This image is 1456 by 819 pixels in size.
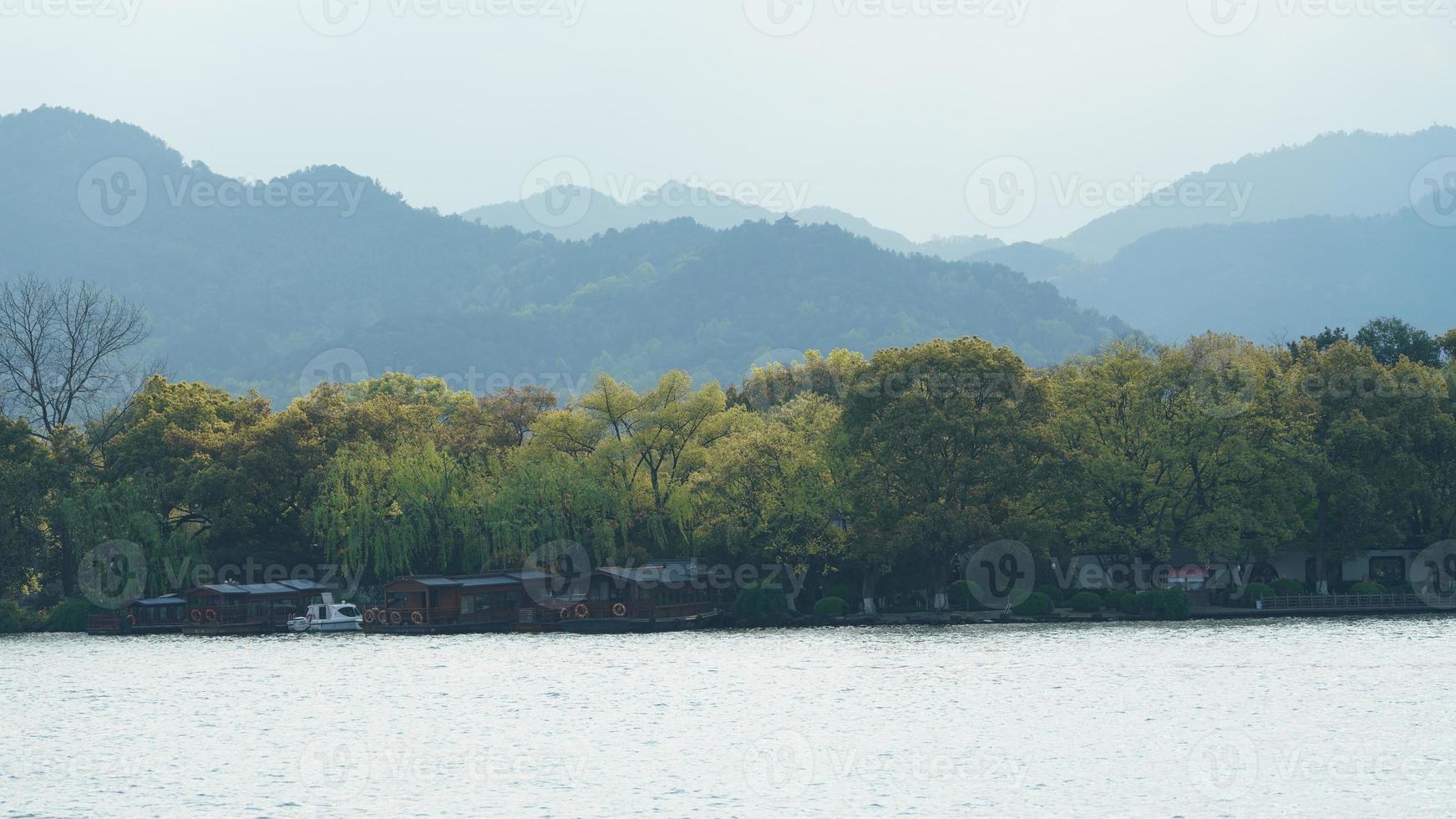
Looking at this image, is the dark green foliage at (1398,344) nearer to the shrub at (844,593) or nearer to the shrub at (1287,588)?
the shrub at (1287,588)

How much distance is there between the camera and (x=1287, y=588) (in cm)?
7862

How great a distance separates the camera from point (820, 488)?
7662 centimetres

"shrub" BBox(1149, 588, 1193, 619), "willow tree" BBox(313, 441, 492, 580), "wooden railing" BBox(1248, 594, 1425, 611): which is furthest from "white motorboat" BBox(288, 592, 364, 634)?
"wooden railing" BBox(1248, 594, 1425, 611)

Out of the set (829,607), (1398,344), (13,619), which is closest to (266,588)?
(13,619)

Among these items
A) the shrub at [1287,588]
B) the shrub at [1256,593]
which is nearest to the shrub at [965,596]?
the shrub at [1256,593]

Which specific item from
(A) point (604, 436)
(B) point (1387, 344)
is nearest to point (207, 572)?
(A) point (604, 436)

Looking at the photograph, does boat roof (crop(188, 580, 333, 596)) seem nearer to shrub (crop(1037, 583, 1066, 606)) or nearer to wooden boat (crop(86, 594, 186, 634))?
wooden boat (crop(86, 594, 186, 634))

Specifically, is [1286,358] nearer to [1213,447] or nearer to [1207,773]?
[1213,447]

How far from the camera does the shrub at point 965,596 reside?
76625mm

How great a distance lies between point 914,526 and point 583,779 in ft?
122

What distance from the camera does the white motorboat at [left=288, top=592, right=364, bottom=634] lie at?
3219 inches

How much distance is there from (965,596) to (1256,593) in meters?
14.6

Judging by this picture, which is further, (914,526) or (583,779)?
(914,526)

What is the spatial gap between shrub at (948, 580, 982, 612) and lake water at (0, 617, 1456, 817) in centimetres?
1007
